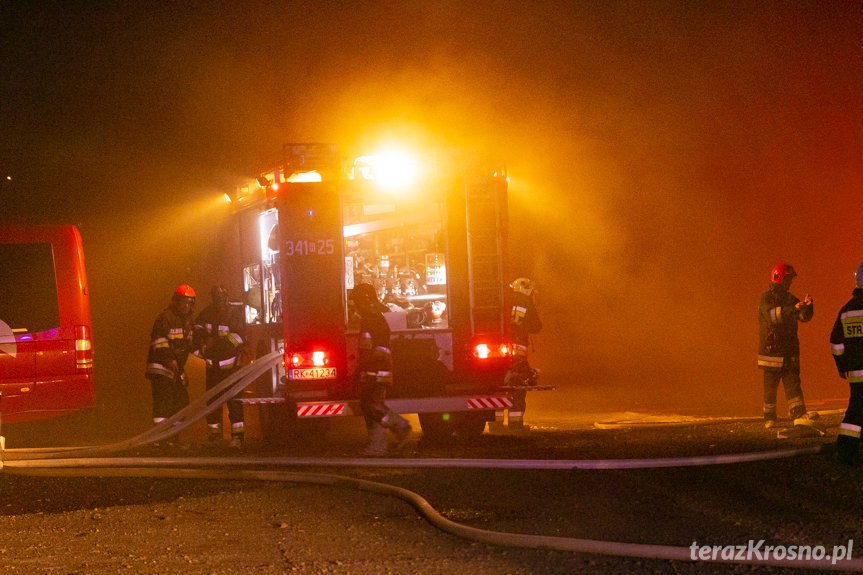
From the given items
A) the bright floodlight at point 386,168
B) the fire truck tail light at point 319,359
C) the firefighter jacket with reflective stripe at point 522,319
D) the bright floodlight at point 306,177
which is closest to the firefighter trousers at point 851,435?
the firefighter jacket with reflective stripe at point 522,319

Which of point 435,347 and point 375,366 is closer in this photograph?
point 375,366

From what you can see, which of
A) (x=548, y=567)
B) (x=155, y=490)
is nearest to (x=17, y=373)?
(x=155, y=490)

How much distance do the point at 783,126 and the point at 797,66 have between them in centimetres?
122

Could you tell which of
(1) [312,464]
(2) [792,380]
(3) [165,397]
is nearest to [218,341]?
(3) [165,397]

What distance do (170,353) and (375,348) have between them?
98.4 inches

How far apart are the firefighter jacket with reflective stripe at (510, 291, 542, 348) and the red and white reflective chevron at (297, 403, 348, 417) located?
7.95 ft

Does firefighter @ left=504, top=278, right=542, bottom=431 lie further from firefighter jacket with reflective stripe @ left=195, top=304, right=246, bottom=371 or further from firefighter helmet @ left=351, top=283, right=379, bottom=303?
firefighter jacket with reflective stripe @ left=195, top=304, right=246, bottom=371

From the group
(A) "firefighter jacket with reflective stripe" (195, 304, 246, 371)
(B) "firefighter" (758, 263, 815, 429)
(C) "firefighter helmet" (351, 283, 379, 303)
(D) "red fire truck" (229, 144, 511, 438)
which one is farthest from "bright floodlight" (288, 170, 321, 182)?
(B) "firefighter" (758, 263, 815, 429)

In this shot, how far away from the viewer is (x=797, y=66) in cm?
1819

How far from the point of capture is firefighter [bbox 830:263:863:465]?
21.6 feet

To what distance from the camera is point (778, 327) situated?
29.1 feet

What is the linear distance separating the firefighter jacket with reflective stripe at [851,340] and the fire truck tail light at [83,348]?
24.3 feet

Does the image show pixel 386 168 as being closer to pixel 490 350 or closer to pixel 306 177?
pixel 306 177

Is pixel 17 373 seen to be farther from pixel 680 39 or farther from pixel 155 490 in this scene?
pixel 680 39
